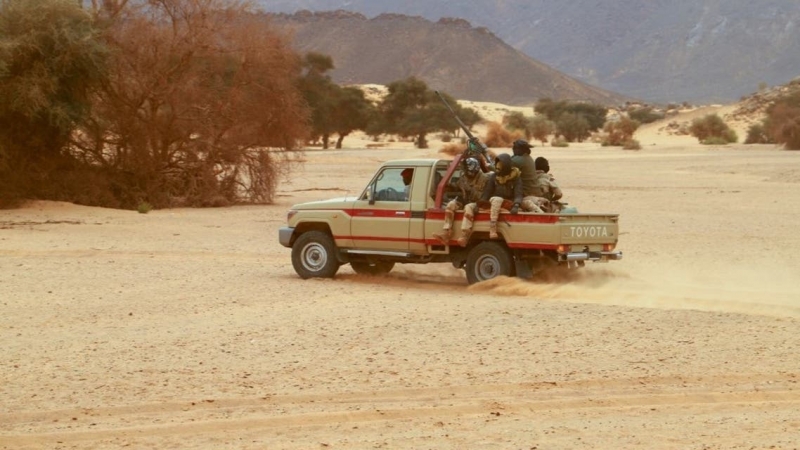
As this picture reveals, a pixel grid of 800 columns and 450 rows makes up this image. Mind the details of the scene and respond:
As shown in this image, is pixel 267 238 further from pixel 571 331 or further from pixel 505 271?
pixel 571 331

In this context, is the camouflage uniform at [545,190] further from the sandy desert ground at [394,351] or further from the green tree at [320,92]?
the green tree at [320,92]

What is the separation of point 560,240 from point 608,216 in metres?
1.13

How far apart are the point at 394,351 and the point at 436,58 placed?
148501 millimetres

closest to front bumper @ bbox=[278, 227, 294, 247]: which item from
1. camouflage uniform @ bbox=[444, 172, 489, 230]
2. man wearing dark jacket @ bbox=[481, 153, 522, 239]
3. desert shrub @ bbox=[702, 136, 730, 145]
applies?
camouflage uniform @ bbox=[444, 172, 489, 230]

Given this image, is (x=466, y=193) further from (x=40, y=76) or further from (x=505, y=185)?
(x=40, y=76)

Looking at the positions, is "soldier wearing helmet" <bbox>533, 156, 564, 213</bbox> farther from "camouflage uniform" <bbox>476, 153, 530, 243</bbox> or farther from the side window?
the side window

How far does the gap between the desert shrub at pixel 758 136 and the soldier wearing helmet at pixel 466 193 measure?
59111 mm

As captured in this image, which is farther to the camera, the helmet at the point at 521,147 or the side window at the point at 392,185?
the side window at the point at 392,185

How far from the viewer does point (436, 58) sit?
159125 millimetres

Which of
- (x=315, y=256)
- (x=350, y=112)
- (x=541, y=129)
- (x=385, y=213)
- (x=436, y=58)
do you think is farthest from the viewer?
(x=436, y=58)

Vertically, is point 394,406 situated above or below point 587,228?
below

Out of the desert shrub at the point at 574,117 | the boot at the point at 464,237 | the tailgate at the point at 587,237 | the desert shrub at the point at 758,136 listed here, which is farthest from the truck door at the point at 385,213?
the desert shrub at the point at 574,117

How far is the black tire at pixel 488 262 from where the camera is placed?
16406mm

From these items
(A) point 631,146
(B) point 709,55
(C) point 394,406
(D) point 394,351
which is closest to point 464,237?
(D) point 394,351
